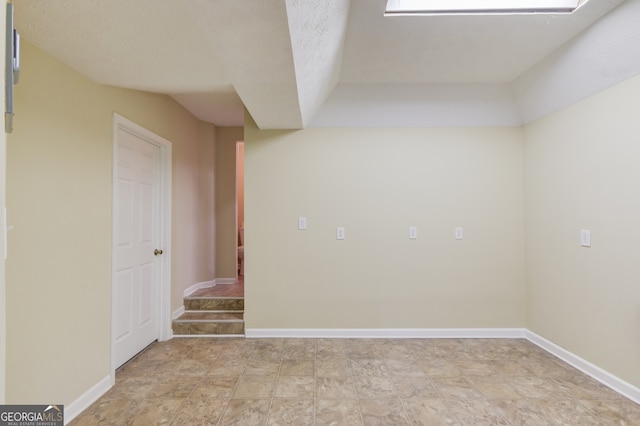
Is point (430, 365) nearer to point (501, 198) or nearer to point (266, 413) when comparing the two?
point (266, 413)

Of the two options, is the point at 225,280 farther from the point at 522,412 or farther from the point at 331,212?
the point at 522,412

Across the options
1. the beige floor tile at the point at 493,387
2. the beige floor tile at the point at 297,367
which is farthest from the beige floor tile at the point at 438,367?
the beige floor tile at the point at 297,367

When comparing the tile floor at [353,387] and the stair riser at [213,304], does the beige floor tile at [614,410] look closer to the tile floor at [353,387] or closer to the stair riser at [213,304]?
the tile floor at [353,387]

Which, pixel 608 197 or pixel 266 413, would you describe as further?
pixel 608 197

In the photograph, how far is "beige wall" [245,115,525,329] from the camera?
3.01m

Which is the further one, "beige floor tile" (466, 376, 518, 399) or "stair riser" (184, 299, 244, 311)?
"stair riser" (184, 299, 244, 311)

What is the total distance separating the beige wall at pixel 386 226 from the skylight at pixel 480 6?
1.21 meters

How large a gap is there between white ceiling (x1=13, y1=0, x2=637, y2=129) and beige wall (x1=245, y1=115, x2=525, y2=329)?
0.43m

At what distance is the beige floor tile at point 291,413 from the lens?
5.80ft

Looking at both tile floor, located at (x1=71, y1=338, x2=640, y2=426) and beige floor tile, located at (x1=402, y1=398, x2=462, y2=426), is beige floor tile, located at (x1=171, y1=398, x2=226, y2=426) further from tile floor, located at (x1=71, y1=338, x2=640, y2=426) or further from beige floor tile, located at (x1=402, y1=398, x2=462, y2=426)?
beige floor tile, located at (x1=402, y1=398, x2=462, y2=426)

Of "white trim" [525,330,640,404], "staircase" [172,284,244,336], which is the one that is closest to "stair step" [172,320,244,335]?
"staircase" [172,284,244,336]

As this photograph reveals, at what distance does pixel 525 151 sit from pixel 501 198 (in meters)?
0.52

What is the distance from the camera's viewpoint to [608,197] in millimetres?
2146

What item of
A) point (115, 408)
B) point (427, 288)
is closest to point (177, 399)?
point (115, 408)
